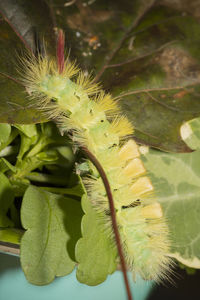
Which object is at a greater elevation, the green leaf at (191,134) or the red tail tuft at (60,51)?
the red tail tuft at (60,51)

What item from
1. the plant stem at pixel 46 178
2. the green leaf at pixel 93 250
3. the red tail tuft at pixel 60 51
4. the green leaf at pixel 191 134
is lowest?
the green leaf at pixel 93 250

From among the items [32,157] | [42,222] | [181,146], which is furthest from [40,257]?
[181,146]

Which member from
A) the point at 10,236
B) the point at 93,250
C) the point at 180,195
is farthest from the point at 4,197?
the point at 180,195

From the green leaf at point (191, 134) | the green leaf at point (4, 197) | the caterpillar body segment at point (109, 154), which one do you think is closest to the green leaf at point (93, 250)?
the caterpillar body segment at point (109, 154)

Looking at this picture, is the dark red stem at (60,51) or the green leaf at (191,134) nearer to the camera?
the dark red stem at (60,51)

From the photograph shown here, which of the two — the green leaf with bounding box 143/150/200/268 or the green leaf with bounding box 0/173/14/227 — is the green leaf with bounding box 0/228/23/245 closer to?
the green leaf with bounding box 0/173/14/227

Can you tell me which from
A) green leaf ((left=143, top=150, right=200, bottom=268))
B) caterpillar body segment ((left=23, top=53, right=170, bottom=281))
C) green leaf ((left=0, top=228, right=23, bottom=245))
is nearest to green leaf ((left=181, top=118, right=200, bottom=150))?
green leaf ((left=143, top=150, right=200, bottom=268))

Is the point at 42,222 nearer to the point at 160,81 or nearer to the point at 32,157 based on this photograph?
the point at 32,157

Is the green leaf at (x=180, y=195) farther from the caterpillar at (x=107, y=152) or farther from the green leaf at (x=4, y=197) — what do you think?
the green leaf at (x=4, y=197)
